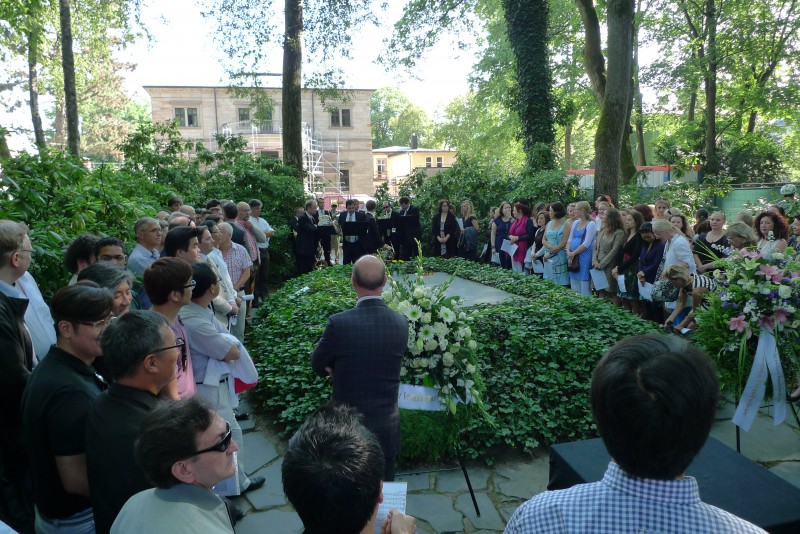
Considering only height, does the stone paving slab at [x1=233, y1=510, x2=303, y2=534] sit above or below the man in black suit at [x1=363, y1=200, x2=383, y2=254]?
below

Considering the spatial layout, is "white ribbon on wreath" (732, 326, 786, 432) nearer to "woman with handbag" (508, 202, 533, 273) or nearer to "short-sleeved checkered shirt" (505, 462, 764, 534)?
"short-sleeved checkered shirt" (505, 462, 764, 534)

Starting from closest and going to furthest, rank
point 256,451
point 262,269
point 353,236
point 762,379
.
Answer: point 762,379 < point 256,451 < point 262,269 < point 353,236

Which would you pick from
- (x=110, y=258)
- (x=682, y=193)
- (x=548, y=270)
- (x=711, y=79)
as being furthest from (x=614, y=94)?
Result: (x=711, y=79)

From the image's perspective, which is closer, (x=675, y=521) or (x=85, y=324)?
(x=675, y=521)

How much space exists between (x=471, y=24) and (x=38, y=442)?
64.4 feet

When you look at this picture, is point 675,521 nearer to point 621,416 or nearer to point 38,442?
point 621,416

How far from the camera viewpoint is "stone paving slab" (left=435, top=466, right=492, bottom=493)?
4.67m

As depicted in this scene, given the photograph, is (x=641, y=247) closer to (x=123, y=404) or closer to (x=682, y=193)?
(x=123, y=404)

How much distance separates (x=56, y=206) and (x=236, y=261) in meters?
2.49

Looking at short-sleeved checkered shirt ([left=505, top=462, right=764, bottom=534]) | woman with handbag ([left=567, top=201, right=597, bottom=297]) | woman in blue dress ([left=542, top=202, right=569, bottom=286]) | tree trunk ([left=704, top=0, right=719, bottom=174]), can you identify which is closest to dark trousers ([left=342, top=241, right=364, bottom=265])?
woman in blue dress ([left=542, top=202, right=569, bottom=286])

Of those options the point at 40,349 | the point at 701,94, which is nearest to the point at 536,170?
the point at 40,349

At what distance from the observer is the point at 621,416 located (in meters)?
1.53

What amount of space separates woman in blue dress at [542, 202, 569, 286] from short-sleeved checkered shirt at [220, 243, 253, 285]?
5.63 meters

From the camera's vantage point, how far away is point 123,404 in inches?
95.5
